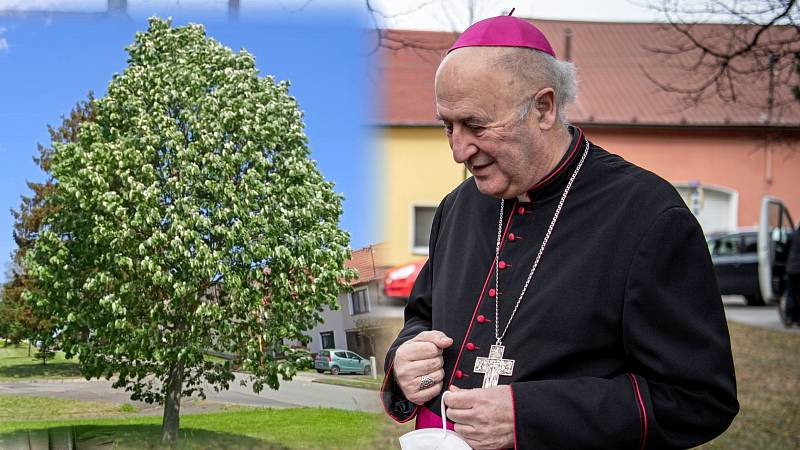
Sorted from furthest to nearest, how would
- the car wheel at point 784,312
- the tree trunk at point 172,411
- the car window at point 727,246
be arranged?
the car window at point 727,246, the car wheel at point 784,312, the tree trunk at point 172,411

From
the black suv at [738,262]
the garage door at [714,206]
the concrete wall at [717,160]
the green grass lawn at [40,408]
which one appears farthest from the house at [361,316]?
the garage door at [714,206]

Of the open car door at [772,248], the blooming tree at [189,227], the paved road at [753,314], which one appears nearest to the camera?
the blooming tree at [189,227]

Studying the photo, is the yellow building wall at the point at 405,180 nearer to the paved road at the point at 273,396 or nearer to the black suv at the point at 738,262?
the paved road at the point at 273,396

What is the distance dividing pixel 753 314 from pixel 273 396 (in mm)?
11203

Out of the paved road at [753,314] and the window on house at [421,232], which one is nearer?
the window on house at [421,232]

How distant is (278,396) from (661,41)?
733 centimetres

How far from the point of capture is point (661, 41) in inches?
384

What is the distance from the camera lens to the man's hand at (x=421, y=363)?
1867 mm

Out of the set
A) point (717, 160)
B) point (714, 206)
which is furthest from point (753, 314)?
point (717, 160)

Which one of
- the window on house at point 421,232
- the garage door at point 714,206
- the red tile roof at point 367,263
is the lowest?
the red tile roof at point 367,263

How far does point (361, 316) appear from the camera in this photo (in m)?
3.63

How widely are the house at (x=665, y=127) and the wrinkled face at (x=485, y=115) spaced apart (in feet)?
9.98

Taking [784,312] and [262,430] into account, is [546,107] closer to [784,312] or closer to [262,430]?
[262,430]

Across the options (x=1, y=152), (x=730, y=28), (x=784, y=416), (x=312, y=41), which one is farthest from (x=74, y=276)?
(x=784, y=416)
